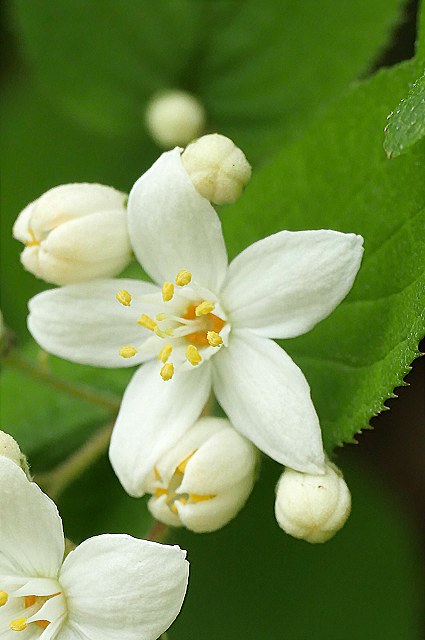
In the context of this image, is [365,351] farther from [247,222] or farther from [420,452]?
[420,452]

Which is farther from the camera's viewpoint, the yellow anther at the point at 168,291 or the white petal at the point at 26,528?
the yellow anther at the point at 168,291

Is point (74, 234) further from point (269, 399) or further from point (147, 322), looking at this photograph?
point (269, 399)

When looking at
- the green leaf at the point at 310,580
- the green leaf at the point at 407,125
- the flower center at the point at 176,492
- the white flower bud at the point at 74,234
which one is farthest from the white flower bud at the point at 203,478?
the green leaf at the point at 310,580

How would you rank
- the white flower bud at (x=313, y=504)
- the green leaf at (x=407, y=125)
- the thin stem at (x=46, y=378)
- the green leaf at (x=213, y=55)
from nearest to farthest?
the green leaf at (x=407, y=125) < the white flower bud at (x=313, y=504) < the thin stem at (x=46, y=378) < the green leaf at (x=213, y=55)

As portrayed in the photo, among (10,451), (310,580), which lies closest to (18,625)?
(10,451)

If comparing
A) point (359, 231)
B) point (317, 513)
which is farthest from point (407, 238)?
point (317, 513)

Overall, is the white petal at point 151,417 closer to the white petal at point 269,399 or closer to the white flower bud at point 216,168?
the white petal at point 269,399

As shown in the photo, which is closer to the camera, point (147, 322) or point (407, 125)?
point (407, 125)

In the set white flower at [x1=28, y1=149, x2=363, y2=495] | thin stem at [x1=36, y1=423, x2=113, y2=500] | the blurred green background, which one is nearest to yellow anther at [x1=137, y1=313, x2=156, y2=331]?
white flower at [x1=28, y1=149, x2=363, y2=495]
